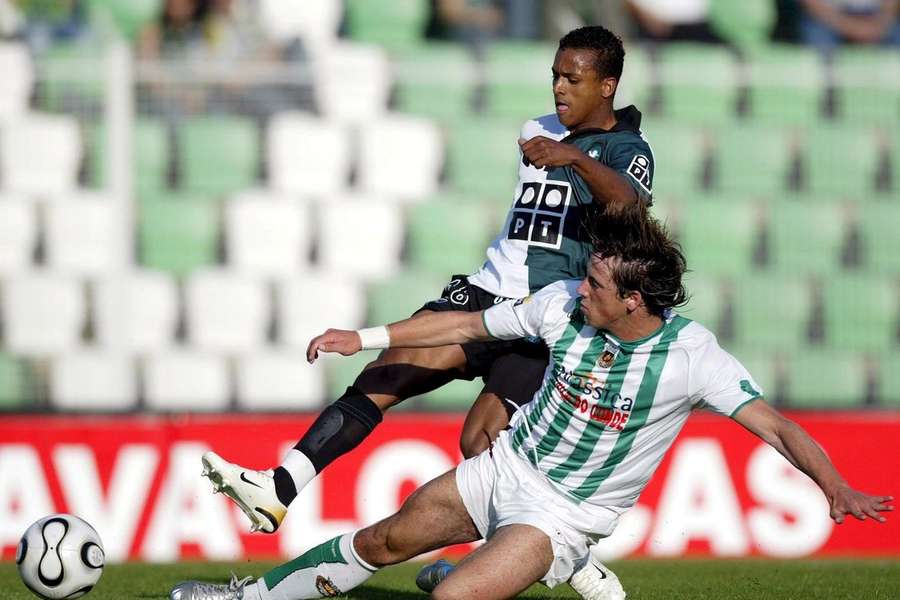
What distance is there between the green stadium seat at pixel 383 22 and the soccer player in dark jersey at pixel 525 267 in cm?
644

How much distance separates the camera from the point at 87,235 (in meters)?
10.8

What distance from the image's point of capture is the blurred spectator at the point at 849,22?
1253 centimetres

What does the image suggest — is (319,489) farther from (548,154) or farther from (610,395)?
(548,154)

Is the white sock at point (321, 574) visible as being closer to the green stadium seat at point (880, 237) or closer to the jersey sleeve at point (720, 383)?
the jersey sleeve at point (720, 383)

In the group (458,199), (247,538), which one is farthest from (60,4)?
(247,538)

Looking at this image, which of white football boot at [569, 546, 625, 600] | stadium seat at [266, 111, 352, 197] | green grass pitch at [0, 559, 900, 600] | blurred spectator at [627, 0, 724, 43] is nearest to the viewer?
white football boot at [569, 546, 625, 600]

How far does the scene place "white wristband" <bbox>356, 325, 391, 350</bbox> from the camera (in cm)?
531

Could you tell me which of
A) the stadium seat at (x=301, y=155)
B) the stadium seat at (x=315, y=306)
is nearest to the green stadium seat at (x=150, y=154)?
the stadium seat at (x=301, y=155)

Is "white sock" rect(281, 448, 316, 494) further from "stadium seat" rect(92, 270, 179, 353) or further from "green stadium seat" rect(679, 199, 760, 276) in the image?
"green stadium seat" rect(679, 199, 760, 276)

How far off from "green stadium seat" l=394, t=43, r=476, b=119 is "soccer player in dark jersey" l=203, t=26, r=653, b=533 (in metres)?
5.40

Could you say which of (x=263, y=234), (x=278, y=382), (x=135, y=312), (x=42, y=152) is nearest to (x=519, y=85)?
(x=263, y=234)

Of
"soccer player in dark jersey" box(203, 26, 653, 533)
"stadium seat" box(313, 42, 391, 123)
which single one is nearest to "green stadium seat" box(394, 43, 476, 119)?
"stadium seat" box(313, 42, 391, 123)

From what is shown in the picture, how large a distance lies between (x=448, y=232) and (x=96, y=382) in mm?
3008

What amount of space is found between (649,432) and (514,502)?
1.88ft
